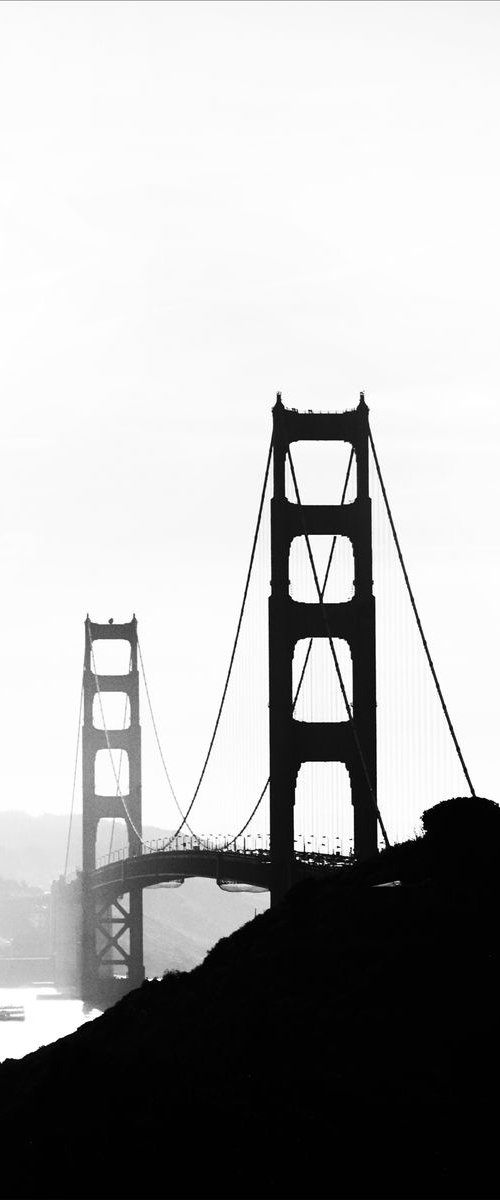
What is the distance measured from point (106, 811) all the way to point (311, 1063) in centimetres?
8296

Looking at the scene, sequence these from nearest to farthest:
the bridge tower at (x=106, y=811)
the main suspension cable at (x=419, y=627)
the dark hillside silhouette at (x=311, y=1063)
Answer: the dark hillside silhouette at (x=311, y=1063) → the main suspension cable at (x=419, y=627) → the bridge tower at (x=106, y=811)

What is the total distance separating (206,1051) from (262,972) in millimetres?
2705

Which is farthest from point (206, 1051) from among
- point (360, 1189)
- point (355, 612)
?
point (355, 612)

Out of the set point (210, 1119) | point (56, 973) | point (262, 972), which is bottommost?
point (210, 1119)

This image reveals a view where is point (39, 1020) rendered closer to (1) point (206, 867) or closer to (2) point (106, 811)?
(2) point (106, 811)

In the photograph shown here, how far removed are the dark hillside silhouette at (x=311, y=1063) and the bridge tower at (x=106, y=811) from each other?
64.9 m

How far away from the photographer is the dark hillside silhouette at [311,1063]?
2342 cm

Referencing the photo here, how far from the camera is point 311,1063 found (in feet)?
85.1

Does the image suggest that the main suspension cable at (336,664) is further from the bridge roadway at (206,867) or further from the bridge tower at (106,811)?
the bridge tower at (106,811)

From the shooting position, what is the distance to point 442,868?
30.4m

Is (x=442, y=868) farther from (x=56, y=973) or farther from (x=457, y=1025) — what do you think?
(x=56, y=973)

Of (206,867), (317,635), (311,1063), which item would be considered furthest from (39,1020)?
(311,1063)

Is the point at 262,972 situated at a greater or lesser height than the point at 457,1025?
greater

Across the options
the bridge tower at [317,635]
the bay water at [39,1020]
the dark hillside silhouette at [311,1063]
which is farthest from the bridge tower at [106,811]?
the dark hillside silhouette at [311,1063]
